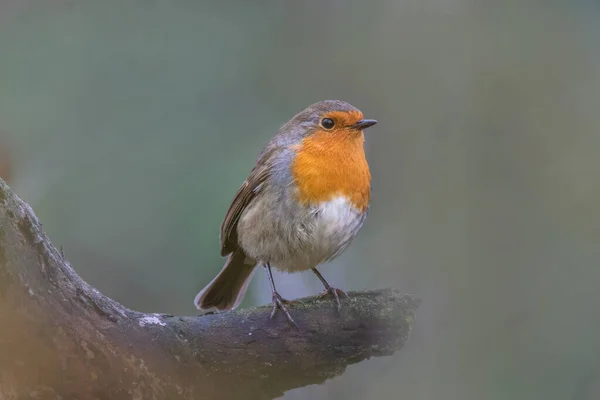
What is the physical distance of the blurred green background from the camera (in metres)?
1.98

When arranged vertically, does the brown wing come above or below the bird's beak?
below

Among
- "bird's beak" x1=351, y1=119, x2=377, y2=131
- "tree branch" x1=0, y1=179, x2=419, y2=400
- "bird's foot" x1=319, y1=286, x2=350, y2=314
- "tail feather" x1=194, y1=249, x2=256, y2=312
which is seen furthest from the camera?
"tail feather" x1=194, y1=249, x2=256, y2=312

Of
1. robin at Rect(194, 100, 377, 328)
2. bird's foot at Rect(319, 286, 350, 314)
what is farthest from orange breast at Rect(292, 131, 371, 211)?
bird's foot at Rect(319, 286, 350, 314)

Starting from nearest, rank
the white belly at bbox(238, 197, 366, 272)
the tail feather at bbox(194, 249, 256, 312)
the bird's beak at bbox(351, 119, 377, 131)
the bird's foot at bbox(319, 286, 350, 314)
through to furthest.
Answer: the bird's foot at bbox(319, 286, 350, 314) < the white belly at bbox(238, 197, 366, 272) < the bird's beak at bbox(351, 119, 377, 131) < the tail feather at bbox(194, 249, 256, 312)

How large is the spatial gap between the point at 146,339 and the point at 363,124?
5.35 feet

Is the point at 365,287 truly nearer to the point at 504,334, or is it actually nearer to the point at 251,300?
the point at 251,300

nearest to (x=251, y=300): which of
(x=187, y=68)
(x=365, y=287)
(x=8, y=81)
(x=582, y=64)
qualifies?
(x=365, y=287)

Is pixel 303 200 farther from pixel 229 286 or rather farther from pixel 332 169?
pixel 229 286

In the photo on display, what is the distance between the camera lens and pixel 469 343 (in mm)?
1854

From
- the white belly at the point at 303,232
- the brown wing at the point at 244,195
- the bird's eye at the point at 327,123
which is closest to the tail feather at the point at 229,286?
the brown wing at the point at 244,195

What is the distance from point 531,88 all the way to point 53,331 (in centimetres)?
208

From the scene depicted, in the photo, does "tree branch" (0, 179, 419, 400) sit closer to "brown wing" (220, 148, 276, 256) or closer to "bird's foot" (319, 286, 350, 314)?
"bird's foot" (319, 286, 350, 314)

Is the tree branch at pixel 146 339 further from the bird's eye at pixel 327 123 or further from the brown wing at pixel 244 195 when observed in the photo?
the bird's eye at pixel 327 123

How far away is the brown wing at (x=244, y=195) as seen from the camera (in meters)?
3.57
